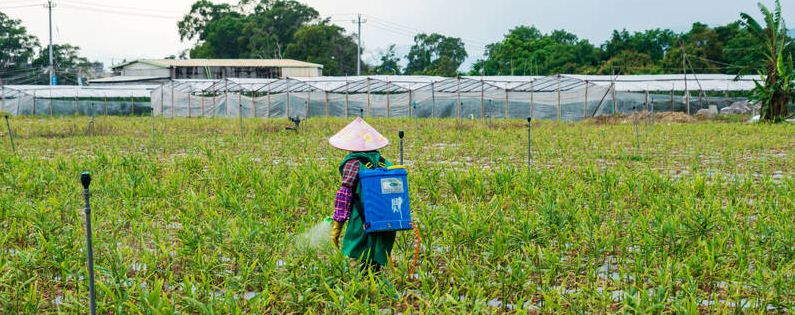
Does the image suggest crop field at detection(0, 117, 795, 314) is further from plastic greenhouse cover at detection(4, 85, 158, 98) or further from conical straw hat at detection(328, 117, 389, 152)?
plastic greenhouse cover at detection(4, 85, 158, 98)

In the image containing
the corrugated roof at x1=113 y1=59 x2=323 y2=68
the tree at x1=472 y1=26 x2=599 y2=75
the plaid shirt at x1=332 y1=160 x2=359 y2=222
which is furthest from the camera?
the corrugated roof at x1=113 y1=59 x2=323 y2=68

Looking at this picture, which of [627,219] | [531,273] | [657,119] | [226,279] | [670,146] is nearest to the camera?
[226,279]

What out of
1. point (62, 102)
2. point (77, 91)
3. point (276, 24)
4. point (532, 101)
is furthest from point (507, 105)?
point (276, 24)

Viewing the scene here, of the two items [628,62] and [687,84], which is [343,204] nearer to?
[687,84]

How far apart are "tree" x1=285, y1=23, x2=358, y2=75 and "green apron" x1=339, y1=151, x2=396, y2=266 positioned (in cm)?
4889

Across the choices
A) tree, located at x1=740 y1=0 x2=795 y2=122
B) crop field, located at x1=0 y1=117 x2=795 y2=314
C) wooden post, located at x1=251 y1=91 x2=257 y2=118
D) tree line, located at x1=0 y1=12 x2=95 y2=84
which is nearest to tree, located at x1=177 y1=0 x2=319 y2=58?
tree line, located at x1=0 y1=12 x2=95 y2=84

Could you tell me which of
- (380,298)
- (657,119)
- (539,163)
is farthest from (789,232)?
(657,119)

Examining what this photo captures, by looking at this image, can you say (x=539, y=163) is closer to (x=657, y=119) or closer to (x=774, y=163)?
(x=774, y=163)

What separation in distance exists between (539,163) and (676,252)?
5955 mm

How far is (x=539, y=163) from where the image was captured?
10.8 meters

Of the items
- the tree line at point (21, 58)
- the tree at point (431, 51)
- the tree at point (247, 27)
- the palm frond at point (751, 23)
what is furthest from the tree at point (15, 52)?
the palm frond at point (751, 23)

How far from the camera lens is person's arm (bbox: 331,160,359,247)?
4.08 m

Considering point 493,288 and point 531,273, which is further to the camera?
point 531,273

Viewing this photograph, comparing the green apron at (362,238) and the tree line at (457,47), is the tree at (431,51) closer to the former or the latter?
the tree line at (457,47)
